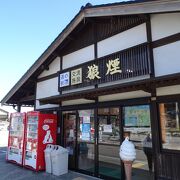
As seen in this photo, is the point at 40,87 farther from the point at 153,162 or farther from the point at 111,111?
the point at 153,162

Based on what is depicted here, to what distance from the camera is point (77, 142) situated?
806 centimetres

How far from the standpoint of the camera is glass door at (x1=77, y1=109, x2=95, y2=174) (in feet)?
24.4

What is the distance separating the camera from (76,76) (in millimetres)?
7992

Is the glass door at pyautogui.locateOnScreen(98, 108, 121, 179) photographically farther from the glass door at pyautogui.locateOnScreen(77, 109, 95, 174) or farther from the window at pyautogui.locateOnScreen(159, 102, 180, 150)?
the window at pyautogui.locateOnScreen(159, 102, 180, 150)

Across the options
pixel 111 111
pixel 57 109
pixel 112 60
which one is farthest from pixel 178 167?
pixel 57 109

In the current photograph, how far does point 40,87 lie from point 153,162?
6.70 meters

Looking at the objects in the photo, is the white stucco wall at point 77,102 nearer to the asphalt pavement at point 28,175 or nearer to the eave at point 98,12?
the eave at point 98,12

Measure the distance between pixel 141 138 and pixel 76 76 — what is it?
3.45 meters

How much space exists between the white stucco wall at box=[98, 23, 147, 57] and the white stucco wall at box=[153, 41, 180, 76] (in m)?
0.72

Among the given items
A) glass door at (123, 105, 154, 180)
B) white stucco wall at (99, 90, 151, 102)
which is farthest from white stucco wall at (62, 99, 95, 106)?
glass door at (123, 105, 154, 180)

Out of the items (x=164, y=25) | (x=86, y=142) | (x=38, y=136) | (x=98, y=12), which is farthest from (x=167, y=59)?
(x=38, y=136)

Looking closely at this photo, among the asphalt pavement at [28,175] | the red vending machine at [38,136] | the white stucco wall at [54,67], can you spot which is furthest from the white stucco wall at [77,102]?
the asphalt pavement at [28,175]

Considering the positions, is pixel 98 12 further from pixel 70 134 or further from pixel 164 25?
pixel 70 134

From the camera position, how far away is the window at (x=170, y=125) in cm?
521
